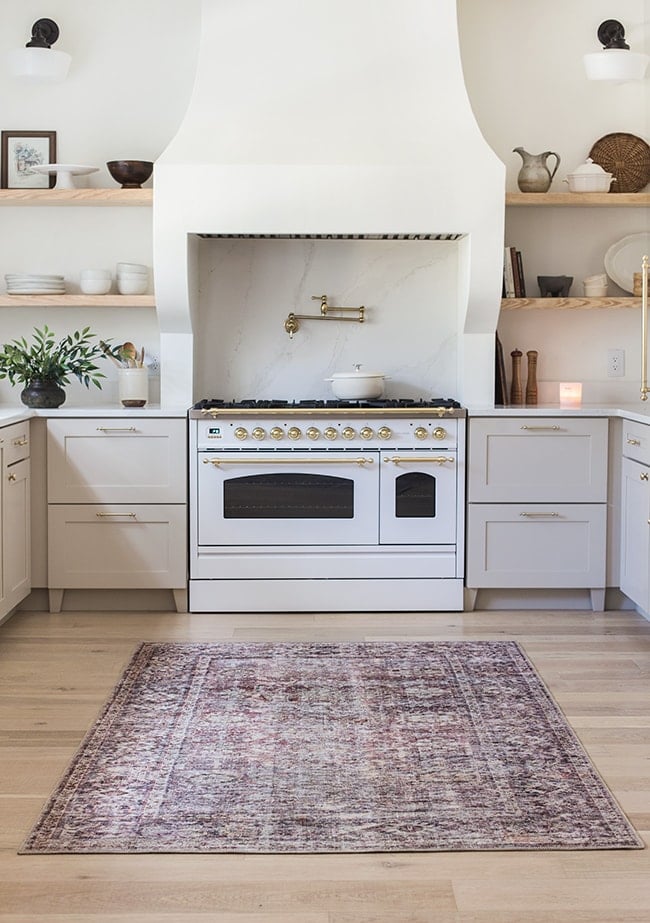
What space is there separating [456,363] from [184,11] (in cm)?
194

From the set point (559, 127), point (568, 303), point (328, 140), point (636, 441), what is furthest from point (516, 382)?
point (328, 140)

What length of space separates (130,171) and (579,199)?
190cm

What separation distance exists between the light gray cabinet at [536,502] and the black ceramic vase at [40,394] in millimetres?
1699

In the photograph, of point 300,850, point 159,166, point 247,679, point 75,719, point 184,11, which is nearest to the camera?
point 300,850

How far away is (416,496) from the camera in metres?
4.52

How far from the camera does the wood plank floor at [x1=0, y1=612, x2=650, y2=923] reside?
2.19 meters

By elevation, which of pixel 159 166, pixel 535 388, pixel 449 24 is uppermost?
pixel 449 24

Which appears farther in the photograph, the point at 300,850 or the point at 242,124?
the point at 242,124

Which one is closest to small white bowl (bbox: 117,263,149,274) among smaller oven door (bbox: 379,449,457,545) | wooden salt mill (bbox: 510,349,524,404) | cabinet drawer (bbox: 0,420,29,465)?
cabinet drawer (bbox: 0,420,29,465)

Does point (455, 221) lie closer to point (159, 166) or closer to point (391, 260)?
point (391, 260)

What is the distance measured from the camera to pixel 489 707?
11.1 ft

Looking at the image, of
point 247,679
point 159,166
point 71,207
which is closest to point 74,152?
point 71,207

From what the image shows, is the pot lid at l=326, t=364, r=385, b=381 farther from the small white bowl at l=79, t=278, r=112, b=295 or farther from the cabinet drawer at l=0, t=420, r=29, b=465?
the cabinet drawer at l=0, t=420, r=29, b=465

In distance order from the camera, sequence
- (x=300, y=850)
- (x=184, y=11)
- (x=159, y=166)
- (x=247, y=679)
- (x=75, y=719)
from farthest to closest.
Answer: (x=184, y=11), (x=159, y=166), (x=247, y=679), (x=75, y=719), (x=300, y=850)
